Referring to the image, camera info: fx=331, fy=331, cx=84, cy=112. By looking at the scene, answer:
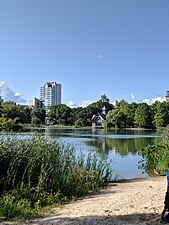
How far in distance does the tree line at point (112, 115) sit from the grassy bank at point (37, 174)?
172 feet

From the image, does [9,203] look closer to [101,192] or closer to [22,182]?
[22,182]

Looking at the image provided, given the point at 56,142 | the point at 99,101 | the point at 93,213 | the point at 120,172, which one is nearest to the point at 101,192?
the point at 56,142

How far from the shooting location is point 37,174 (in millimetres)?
10125

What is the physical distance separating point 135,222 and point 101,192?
4.60m

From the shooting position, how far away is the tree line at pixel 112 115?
292ft

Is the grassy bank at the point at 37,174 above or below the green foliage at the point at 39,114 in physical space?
below

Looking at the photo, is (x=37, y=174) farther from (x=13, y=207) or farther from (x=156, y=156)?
(x=156, y=156)

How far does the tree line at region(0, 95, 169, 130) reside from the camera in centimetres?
8912

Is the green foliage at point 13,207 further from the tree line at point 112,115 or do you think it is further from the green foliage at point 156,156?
the tree line at point 112,115

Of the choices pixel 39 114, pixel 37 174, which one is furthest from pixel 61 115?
pixel 37 174

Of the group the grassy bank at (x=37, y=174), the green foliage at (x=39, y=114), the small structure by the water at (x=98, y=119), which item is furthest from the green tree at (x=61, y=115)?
the grassy bank at (x=37, y=174)

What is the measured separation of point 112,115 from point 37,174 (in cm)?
9205

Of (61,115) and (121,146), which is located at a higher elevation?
(61,115)

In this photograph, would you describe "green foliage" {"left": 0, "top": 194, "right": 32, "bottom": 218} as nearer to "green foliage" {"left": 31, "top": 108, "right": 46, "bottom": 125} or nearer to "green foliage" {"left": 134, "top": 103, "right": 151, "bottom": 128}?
"green foliage" {"left": 134, "top": 103, "right": 151, "bottom": 128}
